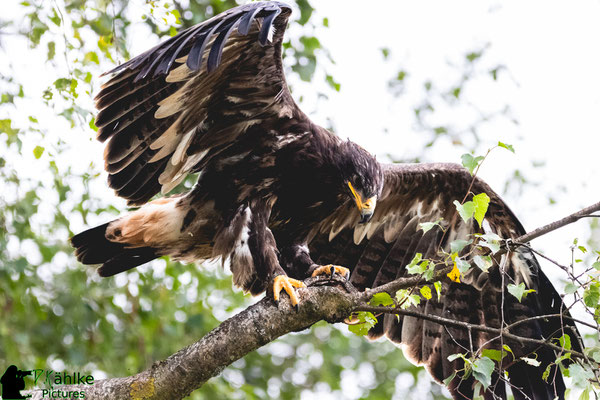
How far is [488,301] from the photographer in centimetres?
524

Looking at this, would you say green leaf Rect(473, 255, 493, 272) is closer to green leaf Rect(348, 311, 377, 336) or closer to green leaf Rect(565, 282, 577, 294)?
green leaf Rect(565, 282, 577, 294)

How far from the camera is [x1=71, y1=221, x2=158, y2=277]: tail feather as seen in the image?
15.4ft

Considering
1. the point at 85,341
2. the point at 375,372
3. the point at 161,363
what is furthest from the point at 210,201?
the point at 375,372

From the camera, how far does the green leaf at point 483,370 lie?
9.49ft

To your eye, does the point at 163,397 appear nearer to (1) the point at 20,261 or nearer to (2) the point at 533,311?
(1) the point at 20,261

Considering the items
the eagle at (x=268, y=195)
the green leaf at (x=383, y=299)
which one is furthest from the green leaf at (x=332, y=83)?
the green leaf at (x=383, y=299)

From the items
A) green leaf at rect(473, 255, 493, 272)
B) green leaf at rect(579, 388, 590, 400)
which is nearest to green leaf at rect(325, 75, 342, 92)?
green leaf at rect(473, 255, 493, 272)

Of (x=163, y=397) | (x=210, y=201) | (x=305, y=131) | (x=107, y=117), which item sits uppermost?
(x=107, y=117)

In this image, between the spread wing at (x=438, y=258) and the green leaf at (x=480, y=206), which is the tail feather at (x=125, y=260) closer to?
the spread wing at (x=438, y=258)

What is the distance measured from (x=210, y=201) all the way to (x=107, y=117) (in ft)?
2.89

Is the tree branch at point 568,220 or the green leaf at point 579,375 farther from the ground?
the tree branch at point 568,220

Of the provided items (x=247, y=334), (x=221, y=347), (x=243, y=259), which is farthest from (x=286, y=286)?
(x=243, y=259)

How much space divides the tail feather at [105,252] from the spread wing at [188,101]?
0.41 m

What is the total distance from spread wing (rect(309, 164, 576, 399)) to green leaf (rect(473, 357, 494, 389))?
1.82 m
